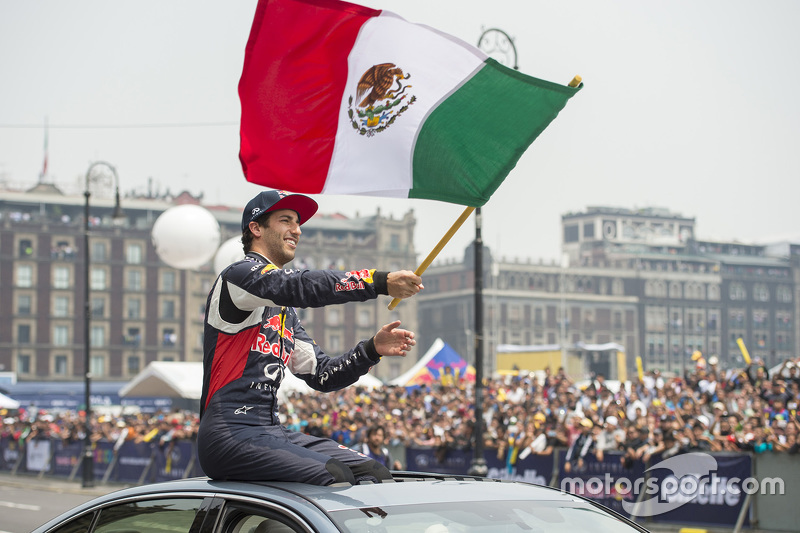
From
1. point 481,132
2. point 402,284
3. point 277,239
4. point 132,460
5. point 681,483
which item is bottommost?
point 132,460

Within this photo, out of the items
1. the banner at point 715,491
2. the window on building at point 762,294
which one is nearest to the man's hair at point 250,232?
the banner at point 715,491

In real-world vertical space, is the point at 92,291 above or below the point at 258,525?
above

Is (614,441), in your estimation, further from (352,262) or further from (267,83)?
(352,262)

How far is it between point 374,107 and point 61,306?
11416 cm

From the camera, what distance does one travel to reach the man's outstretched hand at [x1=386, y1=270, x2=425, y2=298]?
147 inches

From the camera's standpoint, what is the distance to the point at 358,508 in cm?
321

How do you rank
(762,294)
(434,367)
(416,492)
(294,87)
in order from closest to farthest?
(416,492) → (294,87) → (434,367) → (762,294)

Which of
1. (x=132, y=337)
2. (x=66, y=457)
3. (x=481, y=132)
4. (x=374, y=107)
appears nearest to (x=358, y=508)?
(x=481, y=132)

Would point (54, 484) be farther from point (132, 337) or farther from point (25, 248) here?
point (132, 337)

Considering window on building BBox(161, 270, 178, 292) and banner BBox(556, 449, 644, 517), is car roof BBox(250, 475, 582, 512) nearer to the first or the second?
banner BBox(556, 449, 644, 517)

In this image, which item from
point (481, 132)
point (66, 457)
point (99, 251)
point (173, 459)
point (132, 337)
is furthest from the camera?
point (99, 251)

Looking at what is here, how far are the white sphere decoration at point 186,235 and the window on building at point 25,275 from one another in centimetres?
9778

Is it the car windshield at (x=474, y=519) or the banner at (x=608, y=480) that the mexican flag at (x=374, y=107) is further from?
the banner at (x=608, y=480)

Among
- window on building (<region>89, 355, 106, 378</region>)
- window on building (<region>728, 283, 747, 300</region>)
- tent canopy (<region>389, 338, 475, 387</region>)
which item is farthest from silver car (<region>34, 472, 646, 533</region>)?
window on building (<region>728, 283, 747, 300</region>)
